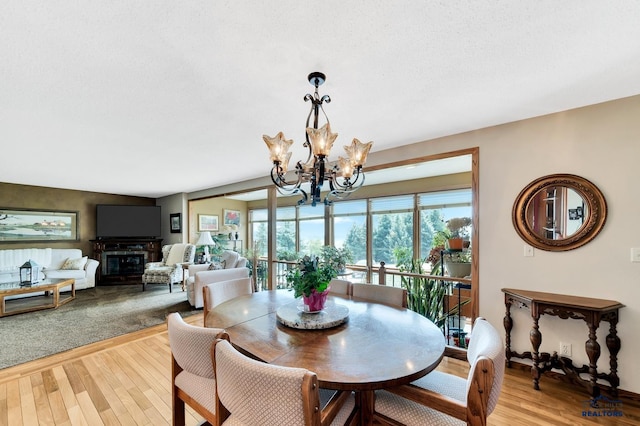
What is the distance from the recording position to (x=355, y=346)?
134 centimetres

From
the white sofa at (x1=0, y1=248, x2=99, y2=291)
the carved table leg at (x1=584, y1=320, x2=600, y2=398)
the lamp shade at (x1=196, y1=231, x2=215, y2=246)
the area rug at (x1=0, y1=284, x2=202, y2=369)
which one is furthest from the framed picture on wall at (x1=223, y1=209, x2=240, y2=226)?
the carved table leg at (x1=584, y1=320, x2=600, y2=398)

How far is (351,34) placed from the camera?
134cm

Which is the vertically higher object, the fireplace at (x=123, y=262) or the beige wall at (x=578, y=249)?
the beige wall at (x=578, y=249)

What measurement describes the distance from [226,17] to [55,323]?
4.72 m

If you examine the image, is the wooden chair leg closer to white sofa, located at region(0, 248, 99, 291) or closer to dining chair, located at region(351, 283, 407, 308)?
dining chair, located at region(351, 283, 407, 308)

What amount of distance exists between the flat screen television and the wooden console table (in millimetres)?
7840

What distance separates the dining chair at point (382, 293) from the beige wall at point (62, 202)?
23.7ft

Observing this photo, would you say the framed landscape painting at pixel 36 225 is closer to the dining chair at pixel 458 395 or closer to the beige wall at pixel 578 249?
the dining chair at pixel 458 395

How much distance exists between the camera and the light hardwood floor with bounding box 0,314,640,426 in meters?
1.86

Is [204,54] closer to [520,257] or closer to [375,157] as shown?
[375,157]

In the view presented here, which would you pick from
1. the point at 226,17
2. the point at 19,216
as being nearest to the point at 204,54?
the point at 226,17

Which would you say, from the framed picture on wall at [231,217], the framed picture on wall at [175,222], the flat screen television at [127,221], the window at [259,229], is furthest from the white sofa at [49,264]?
the window at [259,229]

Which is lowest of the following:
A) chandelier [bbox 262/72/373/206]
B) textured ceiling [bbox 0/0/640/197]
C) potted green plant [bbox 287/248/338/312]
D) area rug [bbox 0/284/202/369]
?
area rug [bbox 0/284/202/369]

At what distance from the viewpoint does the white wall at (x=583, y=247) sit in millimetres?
2031
